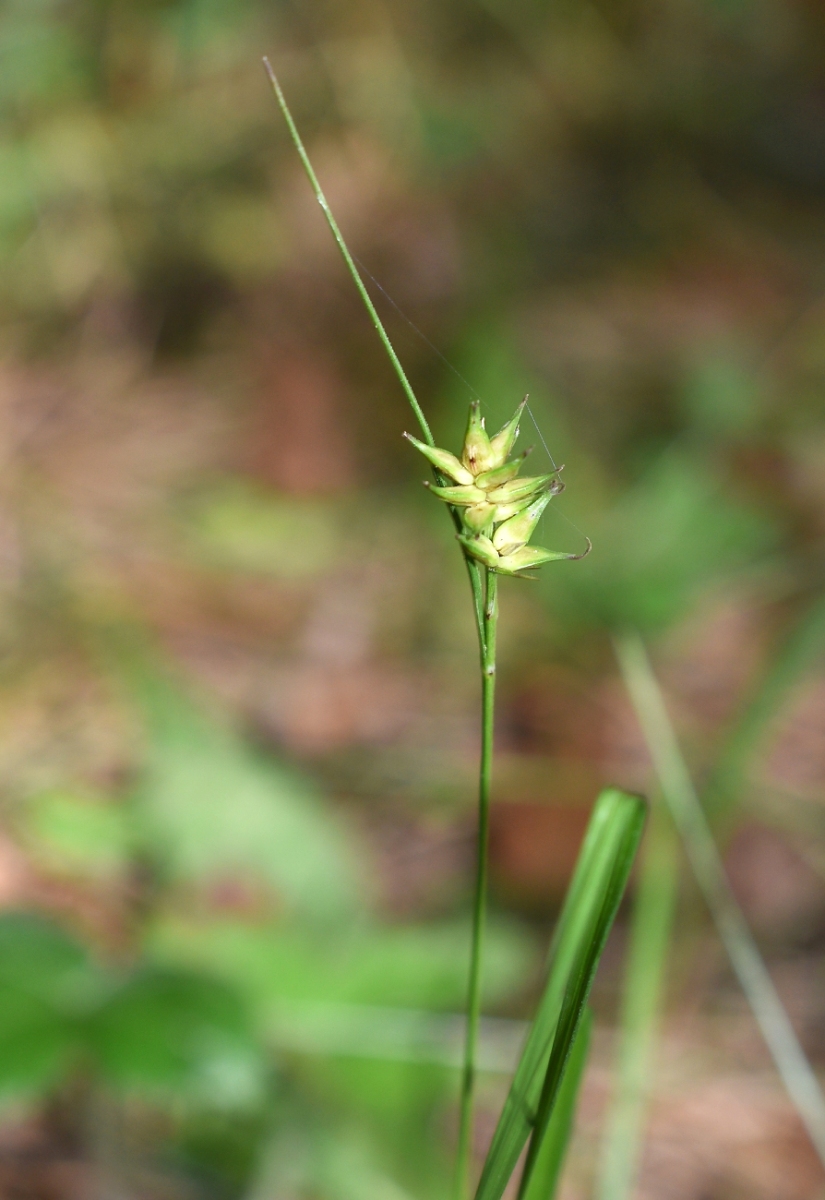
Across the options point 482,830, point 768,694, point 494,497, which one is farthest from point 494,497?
point 768,694

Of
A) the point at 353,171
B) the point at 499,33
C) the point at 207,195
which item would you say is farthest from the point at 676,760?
the point at 499,33

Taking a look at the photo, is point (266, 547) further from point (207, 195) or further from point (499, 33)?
point (499, 33)

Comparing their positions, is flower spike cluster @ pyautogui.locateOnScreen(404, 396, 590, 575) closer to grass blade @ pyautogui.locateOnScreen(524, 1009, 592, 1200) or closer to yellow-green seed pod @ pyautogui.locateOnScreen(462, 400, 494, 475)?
yellow-green seed pod @ pyautogui.locateOnScreen(462, 400, 494, 475)

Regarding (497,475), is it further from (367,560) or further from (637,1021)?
(367,560)

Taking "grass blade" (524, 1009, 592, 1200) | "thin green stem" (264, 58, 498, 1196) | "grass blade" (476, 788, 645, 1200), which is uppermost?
"thin green stem" (264, 58, 498, 1196)

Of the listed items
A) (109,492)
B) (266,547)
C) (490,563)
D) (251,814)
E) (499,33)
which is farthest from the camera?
(499,33)

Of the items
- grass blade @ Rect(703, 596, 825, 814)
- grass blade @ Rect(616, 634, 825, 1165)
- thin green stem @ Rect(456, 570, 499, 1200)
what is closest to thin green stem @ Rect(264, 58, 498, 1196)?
thin green stem @ Rect(456, 570, 499, 1200)

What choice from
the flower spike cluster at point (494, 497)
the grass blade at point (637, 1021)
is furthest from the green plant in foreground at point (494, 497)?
the grass blade at point (637, 1021)
